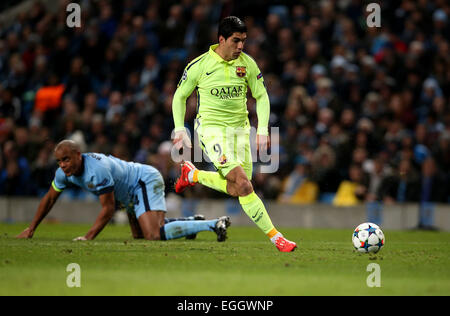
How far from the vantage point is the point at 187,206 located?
15766mm

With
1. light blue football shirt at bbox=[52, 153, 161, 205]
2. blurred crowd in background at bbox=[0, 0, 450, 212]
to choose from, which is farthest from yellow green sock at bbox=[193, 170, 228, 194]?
blurred crowd in background at bbox=[0, 0, 450, 212]

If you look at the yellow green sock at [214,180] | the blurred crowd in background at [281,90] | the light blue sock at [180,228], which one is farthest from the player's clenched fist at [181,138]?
the blurred crowd in background at [281,90]

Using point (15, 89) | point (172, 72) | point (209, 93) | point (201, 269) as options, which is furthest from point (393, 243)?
point (15, 89)

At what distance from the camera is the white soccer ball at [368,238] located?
863 cm

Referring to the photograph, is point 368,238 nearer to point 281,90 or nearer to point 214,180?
point 214,180

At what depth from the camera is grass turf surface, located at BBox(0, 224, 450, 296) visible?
237 inches

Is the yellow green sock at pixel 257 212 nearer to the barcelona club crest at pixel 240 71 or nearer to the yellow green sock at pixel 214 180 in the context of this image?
the yellow green sock at pixel 214 180

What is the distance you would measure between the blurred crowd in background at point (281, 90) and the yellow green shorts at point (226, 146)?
19.7 feet

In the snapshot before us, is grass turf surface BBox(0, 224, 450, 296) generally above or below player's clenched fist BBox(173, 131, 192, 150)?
below

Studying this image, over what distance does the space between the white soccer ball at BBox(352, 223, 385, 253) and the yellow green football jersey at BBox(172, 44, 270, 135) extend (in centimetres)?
167

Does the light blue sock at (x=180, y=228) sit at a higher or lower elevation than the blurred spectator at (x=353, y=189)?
lower

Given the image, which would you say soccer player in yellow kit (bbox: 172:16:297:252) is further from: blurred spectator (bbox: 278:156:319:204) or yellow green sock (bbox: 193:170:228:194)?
blurred spectator (bbox: 278:156:319:204)
